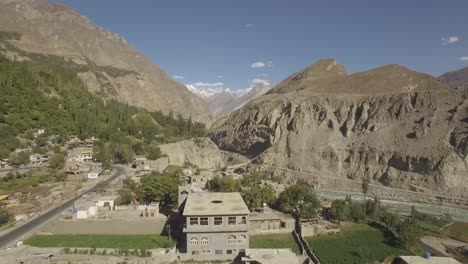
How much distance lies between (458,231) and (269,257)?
27.6 m

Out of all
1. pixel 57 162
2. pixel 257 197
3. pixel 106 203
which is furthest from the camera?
pixel 57 162

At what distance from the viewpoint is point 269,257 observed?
23828 millimetres

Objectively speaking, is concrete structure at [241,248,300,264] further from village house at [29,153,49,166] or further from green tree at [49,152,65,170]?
village house at [29,153,49,166]

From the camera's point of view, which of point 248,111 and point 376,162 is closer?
point 376,162

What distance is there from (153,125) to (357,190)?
45.9 meters

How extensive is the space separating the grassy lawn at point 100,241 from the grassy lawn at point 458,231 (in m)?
29.2

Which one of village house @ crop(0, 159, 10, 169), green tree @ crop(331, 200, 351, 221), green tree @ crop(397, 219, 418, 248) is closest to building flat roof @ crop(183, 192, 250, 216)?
green tree @ crop(331, 200, 351, 221)

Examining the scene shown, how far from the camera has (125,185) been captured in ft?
151

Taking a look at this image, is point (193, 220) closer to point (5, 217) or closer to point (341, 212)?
point (341, 212)

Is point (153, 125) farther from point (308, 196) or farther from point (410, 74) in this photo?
point (410, 74)

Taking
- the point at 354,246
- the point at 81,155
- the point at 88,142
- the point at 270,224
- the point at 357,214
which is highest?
the point at 88,142

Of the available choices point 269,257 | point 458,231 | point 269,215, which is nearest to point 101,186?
point 269,215

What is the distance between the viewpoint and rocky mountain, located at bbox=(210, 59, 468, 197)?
200 feet

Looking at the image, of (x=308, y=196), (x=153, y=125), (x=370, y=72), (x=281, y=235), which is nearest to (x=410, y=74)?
(x=370, y=72)
